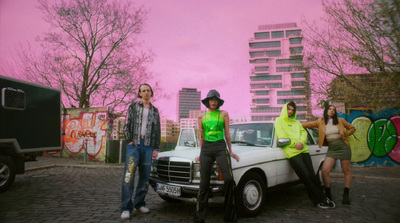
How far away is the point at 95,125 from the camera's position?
47.5 ft

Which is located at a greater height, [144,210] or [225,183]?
[225,183]

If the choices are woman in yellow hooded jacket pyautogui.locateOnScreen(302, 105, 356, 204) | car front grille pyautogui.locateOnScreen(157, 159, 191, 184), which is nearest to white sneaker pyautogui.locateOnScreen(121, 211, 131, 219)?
car front grille pyautogui.locateOnScreen(157, 159, 191, 184)

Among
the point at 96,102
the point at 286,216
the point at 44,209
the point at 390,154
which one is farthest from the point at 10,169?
the point at 96,102

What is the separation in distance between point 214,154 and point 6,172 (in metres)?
5.27

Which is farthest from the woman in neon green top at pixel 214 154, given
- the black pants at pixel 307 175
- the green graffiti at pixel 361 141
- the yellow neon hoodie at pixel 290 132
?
the green graffiti at pixel 361 141

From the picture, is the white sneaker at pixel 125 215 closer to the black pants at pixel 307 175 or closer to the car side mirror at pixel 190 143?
the car side mirror at pixel 190 143

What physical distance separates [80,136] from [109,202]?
10.8 meters

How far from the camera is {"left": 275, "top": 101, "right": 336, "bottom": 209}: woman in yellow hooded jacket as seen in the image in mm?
4715

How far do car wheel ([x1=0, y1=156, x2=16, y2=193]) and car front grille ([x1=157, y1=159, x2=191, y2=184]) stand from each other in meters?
4.12

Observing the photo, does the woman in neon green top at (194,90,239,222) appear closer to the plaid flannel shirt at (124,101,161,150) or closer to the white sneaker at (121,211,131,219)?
the plaid flannel shirt at (124,101,161,150)

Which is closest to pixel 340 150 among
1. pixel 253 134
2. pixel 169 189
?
pixel 253 134

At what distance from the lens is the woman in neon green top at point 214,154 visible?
3744 mm

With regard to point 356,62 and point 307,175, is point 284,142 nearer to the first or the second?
point 307,175

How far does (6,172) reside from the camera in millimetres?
6109
